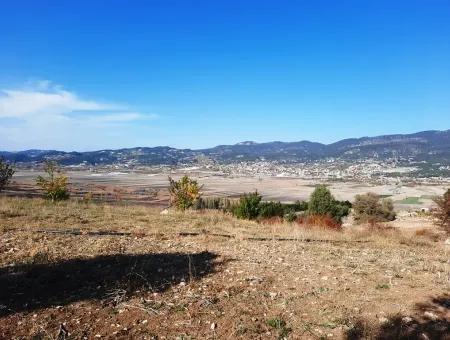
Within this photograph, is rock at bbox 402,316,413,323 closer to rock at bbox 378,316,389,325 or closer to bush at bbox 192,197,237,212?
rock at bbox 378,316,389,325

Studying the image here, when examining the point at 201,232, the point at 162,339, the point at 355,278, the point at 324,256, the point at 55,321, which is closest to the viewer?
the point at 162,339

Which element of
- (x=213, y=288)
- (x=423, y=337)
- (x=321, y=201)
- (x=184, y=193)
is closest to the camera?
(x=423, y=337)

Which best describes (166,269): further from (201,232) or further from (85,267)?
(201,232)

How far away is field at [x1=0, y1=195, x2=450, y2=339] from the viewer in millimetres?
→ 6402

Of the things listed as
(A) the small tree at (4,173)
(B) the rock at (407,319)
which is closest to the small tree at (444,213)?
(B) the rock at (407,319)

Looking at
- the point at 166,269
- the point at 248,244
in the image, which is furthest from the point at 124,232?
the point at 166,269

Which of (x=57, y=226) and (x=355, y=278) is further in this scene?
(x=57, y=226)

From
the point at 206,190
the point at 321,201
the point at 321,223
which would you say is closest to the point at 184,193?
the point at 321,223

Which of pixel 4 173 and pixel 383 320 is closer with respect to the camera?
pixel 383 320

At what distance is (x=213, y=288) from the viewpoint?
8.03 metres

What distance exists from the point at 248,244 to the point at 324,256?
7.52 feet

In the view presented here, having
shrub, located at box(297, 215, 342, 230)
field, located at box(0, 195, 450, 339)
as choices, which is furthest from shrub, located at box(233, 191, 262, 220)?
field, located at box(0, 195, 450, 339)

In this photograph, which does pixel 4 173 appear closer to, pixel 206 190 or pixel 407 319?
pixel 407 319

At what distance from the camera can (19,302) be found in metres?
7.21
